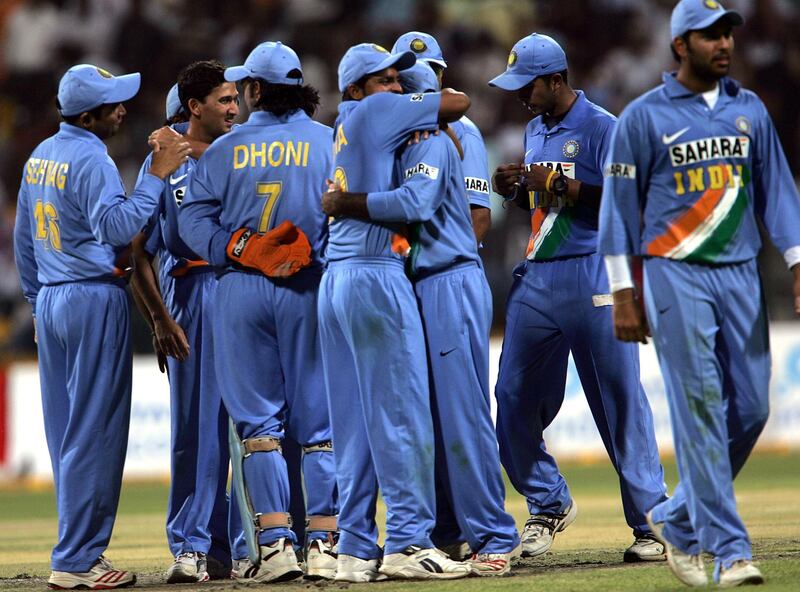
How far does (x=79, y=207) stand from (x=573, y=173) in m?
2.72

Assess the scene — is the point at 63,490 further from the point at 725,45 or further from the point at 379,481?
the point at 725,45

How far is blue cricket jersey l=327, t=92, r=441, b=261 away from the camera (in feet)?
22.2

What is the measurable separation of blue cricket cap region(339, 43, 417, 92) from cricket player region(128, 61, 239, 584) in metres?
1.10

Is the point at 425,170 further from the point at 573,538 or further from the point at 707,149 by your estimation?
the point at 573,538

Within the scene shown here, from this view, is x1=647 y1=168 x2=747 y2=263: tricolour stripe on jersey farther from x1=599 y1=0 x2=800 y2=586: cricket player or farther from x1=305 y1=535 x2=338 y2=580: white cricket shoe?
x1=305 y1=535 x2=338 y2=580: white cricket shoe

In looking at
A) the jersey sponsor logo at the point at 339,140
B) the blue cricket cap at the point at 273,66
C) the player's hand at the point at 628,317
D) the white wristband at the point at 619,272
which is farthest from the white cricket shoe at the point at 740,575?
the blue cricket cap at the point at 273,66

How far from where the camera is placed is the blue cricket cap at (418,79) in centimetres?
713

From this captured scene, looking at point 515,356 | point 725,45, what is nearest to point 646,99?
point 725,45

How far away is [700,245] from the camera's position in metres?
5.98

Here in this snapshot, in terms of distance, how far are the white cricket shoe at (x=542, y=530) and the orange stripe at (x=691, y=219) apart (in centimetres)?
246

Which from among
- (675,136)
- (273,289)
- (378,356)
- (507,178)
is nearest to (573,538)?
(507,178)

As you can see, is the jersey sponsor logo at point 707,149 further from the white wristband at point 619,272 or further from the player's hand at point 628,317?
the player's hand at point 628,317

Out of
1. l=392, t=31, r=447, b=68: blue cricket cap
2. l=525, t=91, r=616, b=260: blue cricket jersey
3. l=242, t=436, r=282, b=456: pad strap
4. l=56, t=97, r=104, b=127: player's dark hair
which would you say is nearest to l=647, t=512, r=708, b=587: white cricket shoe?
l=242, t=436, r=282, b=456: pad strap

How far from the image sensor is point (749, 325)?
6.00m
